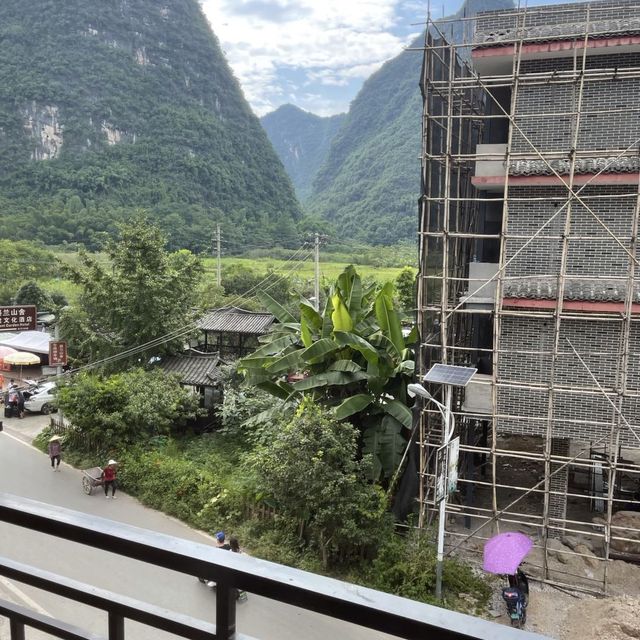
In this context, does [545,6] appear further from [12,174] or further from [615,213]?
[12,174]

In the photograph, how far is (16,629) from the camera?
4.35ft

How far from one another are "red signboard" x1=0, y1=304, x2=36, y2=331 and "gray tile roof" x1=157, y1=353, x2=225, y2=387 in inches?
149

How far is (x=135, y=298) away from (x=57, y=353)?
256 centimetres

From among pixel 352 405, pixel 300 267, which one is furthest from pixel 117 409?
pixel 300 267

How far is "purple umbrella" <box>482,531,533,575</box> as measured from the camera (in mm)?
6961

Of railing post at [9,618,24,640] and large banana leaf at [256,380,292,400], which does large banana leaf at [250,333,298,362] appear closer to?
large banana leaf at [256,380,292,400]

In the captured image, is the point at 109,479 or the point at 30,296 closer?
the point at 109,479

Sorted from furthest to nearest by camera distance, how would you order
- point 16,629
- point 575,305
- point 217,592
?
1. point 575,305
2. point 16,629
3. point 217,592

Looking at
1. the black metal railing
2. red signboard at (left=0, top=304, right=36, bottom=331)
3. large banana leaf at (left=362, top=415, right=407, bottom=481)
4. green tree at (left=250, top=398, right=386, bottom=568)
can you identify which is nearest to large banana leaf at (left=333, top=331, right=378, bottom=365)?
large banana leaf at (left=362, top=415, right=407, bottom=481)

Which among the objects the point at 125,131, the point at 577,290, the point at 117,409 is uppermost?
the point at 125,131

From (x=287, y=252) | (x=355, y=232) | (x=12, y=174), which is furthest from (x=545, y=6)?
(x=355, y=232)

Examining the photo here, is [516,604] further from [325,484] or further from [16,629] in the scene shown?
[16,629]

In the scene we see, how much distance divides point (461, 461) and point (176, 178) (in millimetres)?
54332

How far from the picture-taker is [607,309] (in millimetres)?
8188
